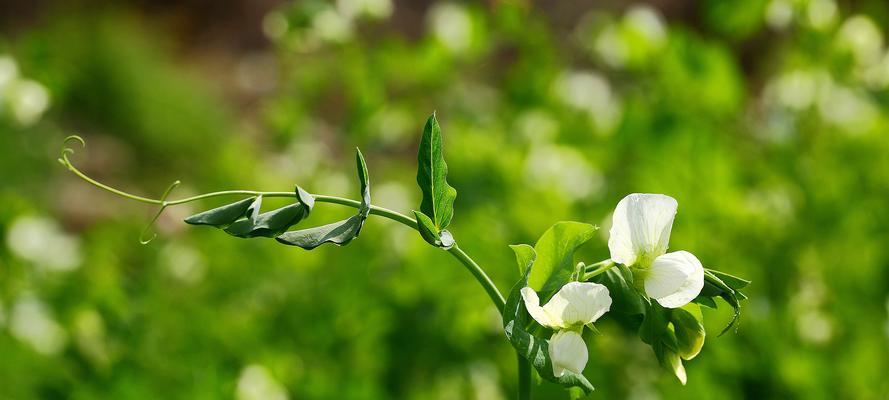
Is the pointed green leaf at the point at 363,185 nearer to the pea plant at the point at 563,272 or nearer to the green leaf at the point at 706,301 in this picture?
the pea plant at the point at 563,272

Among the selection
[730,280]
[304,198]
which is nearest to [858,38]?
[730,280]

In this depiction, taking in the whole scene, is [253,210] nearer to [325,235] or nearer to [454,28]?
[325,235]

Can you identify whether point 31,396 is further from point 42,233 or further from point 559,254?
point 559,254

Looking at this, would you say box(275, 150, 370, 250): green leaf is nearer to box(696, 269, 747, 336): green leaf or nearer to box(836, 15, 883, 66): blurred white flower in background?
box(696, 269, 747, 336): green leaf

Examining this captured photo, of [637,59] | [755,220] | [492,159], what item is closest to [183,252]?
[492,159]

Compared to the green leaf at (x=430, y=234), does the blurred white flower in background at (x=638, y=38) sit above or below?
below

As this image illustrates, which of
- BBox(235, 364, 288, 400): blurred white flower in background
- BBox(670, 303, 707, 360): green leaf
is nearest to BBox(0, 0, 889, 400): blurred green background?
BBox(235, 364, 288, 400): blurred white flower in background

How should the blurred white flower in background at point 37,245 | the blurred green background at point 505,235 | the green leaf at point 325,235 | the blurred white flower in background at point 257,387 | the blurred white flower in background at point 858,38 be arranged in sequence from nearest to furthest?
the green leaf at point 325,235 < the blurred white flower in background at point 257,387 < the blurred green background at point 505,235 < the blurred white flower in background at point 858,38 < the blurred white flower in background at point 37,245

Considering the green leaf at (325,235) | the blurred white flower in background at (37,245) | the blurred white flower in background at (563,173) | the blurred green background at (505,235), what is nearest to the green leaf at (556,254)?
the green leaf at (325,235)
